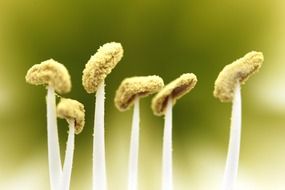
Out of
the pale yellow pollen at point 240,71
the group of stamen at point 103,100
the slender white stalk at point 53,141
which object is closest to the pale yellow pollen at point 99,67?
the group of stamen at point 103,100

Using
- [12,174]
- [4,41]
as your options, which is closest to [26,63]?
[4,41]

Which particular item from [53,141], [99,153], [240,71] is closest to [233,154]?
[240,71]

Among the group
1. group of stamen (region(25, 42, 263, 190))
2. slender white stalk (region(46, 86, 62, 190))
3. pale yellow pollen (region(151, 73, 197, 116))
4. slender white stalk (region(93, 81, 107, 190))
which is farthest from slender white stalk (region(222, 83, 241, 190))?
slender white stalk (region(46, 86, 62, 190))

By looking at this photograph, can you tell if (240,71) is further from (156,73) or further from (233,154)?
(156,73)

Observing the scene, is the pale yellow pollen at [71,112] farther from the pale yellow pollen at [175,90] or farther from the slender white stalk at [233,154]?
the slender white stalk at [233,154]

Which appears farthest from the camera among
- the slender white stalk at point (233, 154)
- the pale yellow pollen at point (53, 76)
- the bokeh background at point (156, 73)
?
the bokeh background at point (156, 73)
